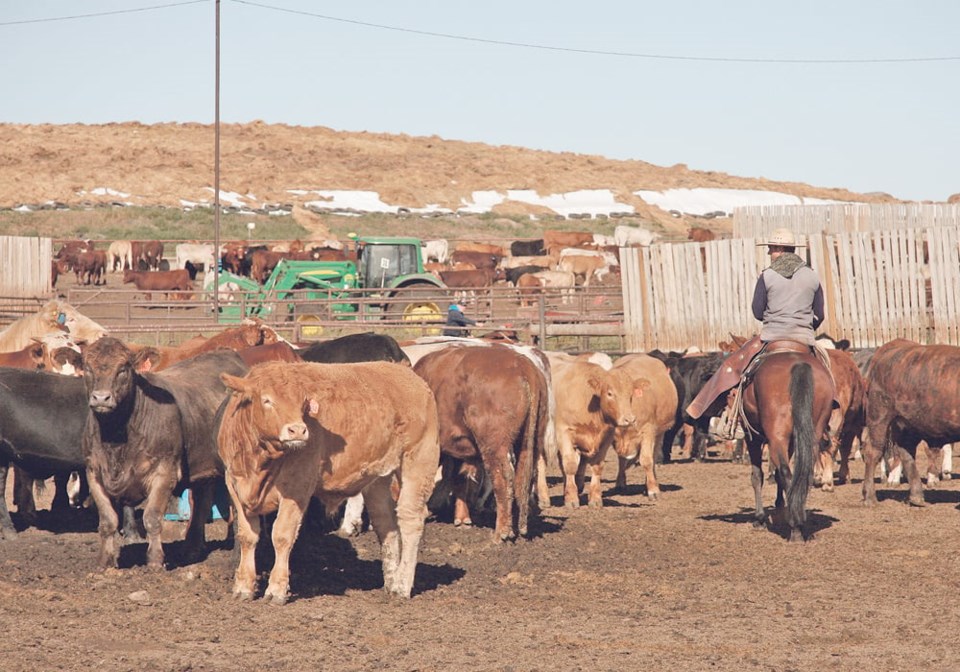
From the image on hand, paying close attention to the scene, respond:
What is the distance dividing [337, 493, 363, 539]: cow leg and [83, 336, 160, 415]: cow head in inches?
89.8

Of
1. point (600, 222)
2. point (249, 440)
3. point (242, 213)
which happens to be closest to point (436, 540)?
point (249, 440)

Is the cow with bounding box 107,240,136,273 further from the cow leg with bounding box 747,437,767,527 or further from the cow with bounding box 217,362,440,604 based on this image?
the cow with bounding box 217,362,440,604

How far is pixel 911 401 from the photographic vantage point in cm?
1216

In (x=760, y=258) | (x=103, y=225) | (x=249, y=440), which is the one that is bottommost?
(x=249, y=440)

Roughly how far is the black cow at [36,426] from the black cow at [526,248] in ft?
136

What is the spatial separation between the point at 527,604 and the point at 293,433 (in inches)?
71.1

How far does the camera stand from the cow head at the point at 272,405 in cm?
736

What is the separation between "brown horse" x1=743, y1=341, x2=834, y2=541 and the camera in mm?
10266

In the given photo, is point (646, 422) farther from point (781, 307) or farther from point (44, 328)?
point (44, 328)

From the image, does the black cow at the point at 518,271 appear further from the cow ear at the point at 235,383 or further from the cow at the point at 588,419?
the cow ear at the point at 235,383

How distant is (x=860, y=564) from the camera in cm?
927

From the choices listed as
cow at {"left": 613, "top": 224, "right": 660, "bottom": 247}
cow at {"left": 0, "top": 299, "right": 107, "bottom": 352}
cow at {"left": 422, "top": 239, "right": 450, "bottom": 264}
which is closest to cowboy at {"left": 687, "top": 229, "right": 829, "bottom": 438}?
cow at {"left": 0, "top": 299, "right": 107, "bottom": 352}

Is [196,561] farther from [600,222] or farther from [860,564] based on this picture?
[600,222]

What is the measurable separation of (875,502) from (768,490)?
6.15 feet
